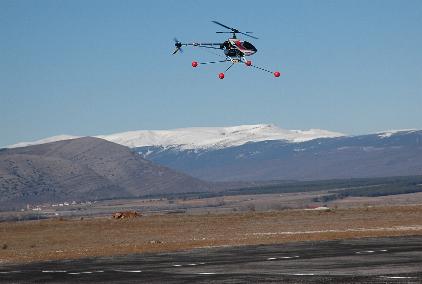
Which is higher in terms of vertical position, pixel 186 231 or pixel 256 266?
pixel 186 231

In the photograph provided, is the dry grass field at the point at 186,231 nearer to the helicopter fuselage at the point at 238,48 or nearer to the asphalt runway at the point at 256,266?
the asphalt runway at the point at 256,266

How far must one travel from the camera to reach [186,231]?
90.4 metres

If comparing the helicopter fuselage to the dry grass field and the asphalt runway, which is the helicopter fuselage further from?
the asphalt runway

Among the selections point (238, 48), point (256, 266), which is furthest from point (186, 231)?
point (256, 266)

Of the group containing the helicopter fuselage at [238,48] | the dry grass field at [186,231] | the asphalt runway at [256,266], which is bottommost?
the asphalt runway at [256,266]

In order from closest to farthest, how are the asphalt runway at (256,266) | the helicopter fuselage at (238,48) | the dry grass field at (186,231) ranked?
the asphalt runway at (256,266) < the dry grass field at (186,231) < the helicopter fuselage at (238,48)

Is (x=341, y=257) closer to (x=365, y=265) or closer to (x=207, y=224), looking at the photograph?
(x=365, y=265)

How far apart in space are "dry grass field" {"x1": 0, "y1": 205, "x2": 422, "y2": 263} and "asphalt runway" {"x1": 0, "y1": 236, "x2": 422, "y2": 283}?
681 cm

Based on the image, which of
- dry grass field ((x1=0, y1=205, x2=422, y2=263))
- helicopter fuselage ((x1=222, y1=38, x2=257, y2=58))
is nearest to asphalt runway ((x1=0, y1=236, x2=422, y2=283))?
dry grass field ((x1=0, y1=205, x2=422, y2=263))

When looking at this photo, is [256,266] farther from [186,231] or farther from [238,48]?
[186,231]

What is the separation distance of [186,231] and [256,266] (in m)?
45.0

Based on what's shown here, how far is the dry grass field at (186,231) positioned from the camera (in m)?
67.1

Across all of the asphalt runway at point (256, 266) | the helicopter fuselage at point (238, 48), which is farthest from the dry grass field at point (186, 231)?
the helicopter fuselage at point (238, 48)

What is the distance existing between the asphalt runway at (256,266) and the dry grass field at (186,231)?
681cm
